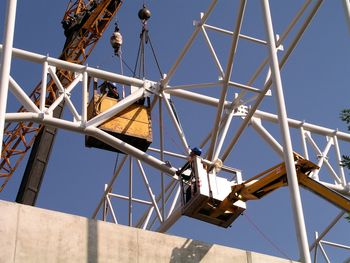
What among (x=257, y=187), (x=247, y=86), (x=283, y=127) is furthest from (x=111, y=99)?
(x=283, y=127)

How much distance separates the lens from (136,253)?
11.2m

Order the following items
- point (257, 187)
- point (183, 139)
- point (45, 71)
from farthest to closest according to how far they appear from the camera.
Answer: point (183, 139)
point (45, 71)
point (257, 187)

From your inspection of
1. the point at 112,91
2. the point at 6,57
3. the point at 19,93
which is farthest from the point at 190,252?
the point at 112,91

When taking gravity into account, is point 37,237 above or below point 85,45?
below

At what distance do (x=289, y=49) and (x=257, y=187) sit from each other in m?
3.47

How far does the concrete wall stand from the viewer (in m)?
10.3

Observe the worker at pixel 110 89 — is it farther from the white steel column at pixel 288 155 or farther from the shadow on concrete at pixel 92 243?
the shadow on concrete at pixel 92 243

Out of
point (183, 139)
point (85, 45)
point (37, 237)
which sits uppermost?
point (85, 45)

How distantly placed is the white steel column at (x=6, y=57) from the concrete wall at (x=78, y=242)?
62.3 inches

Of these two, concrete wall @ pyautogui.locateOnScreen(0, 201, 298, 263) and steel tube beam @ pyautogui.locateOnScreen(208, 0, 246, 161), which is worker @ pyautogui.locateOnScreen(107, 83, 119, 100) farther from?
concrete wall @ pyautogui.locateOnScreen(0, 201, 298, 263)

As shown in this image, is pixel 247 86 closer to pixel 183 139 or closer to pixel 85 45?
pixel 183 139

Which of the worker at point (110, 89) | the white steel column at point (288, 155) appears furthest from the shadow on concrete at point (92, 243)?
the worker at point (110, 89)

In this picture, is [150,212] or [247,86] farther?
[150,212]

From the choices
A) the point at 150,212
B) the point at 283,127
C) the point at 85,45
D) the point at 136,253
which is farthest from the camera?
the point at 85,45
